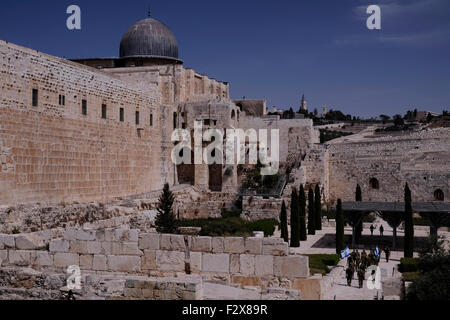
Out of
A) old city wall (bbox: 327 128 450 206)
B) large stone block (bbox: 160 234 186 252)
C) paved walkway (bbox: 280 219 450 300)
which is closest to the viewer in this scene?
large stone block (bbox: 160 234 186 252)

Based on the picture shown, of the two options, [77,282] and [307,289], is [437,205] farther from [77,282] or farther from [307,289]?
[77,282]

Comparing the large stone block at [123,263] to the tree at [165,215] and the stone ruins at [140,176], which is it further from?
the tree at [165,215]

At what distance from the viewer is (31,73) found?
16641mm

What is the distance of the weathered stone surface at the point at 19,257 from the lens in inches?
339

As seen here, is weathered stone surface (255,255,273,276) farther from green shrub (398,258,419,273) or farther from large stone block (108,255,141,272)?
green shrub (398,258,419,273)

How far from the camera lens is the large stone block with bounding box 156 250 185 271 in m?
8.28

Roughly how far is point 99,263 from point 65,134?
1097 cm

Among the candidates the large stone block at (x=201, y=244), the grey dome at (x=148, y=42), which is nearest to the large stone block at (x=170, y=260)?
the large stone block at (x=201, y=244)

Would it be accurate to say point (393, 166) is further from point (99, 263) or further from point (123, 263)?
point (99, 263)

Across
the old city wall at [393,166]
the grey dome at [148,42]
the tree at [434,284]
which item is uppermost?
the grey dome at [148,42]

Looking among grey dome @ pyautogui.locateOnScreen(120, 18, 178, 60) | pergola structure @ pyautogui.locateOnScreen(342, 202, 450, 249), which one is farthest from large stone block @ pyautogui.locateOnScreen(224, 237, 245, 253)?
grey dome @ pyautogui.locateOnScreen(120, 18, 178, 60)

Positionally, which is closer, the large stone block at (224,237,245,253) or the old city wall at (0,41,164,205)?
the large stone block at (224,237,245,253)

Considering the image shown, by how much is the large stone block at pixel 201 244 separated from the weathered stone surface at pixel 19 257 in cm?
276
